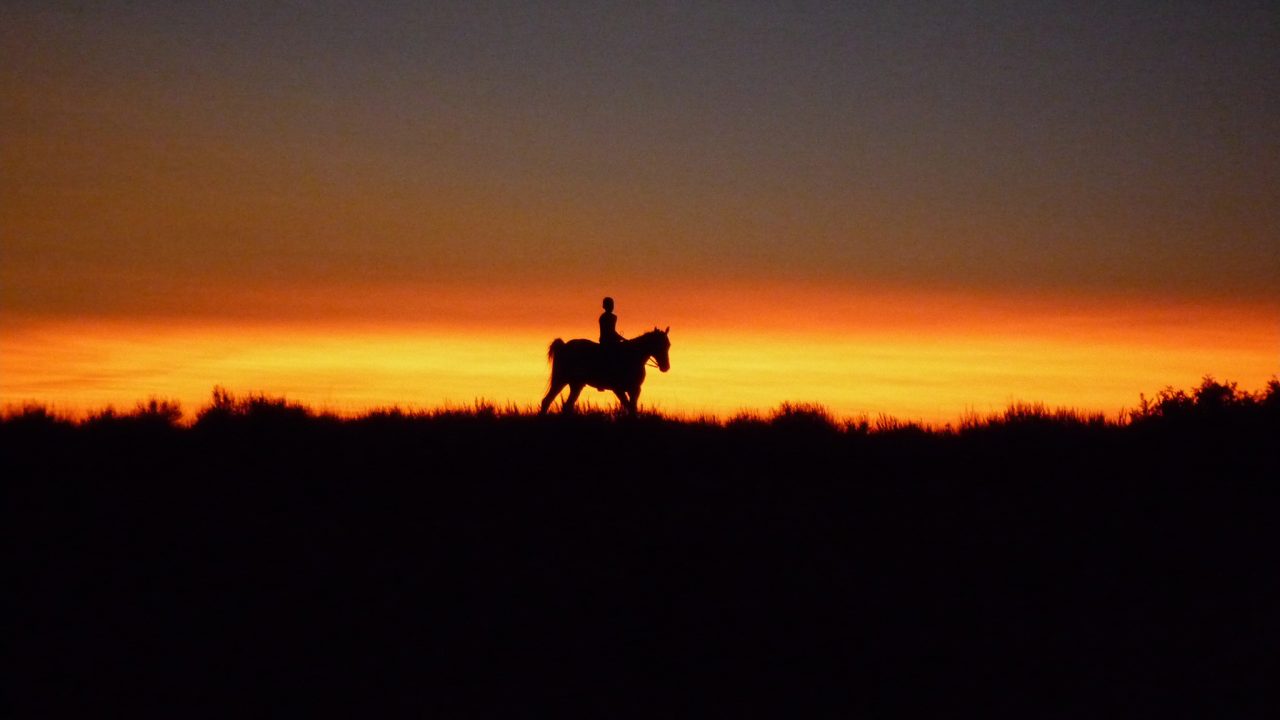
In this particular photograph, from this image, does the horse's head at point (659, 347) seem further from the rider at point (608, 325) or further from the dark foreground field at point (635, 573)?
the dark foreground field at point (635, 573)

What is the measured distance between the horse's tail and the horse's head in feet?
5.20

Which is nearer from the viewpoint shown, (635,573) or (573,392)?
(635,573)

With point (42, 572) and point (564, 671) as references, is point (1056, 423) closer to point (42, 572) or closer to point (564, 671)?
point (564, 671)

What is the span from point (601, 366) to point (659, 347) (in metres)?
1.21

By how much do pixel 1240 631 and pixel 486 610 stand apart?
19.3 feet

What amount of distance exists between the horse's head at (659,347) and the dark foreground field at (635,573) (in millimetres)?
5497

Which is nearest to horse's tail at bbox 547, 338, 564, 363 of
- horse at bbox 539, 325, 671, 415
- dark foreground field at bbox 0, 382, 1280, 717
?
horse at bbox 539, 325, 671, 415

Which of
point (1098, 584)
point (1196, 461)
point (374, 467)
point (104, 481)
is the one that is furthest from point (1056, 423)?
point (104, 481)

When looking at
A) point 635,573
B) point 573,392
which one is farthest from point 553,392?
point 635,573

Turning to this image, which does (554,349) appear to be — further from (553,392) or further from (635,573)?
(635,573)

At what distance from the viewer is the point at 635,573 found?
8898 mm

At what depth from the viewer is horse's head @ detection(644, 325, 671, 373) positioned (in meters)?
19.0

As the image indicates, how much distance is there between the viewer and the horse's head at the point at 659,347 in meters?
19.0

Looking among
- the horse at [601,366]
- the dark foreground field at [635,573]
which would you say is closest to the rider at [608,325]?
the horse at [601,366]
